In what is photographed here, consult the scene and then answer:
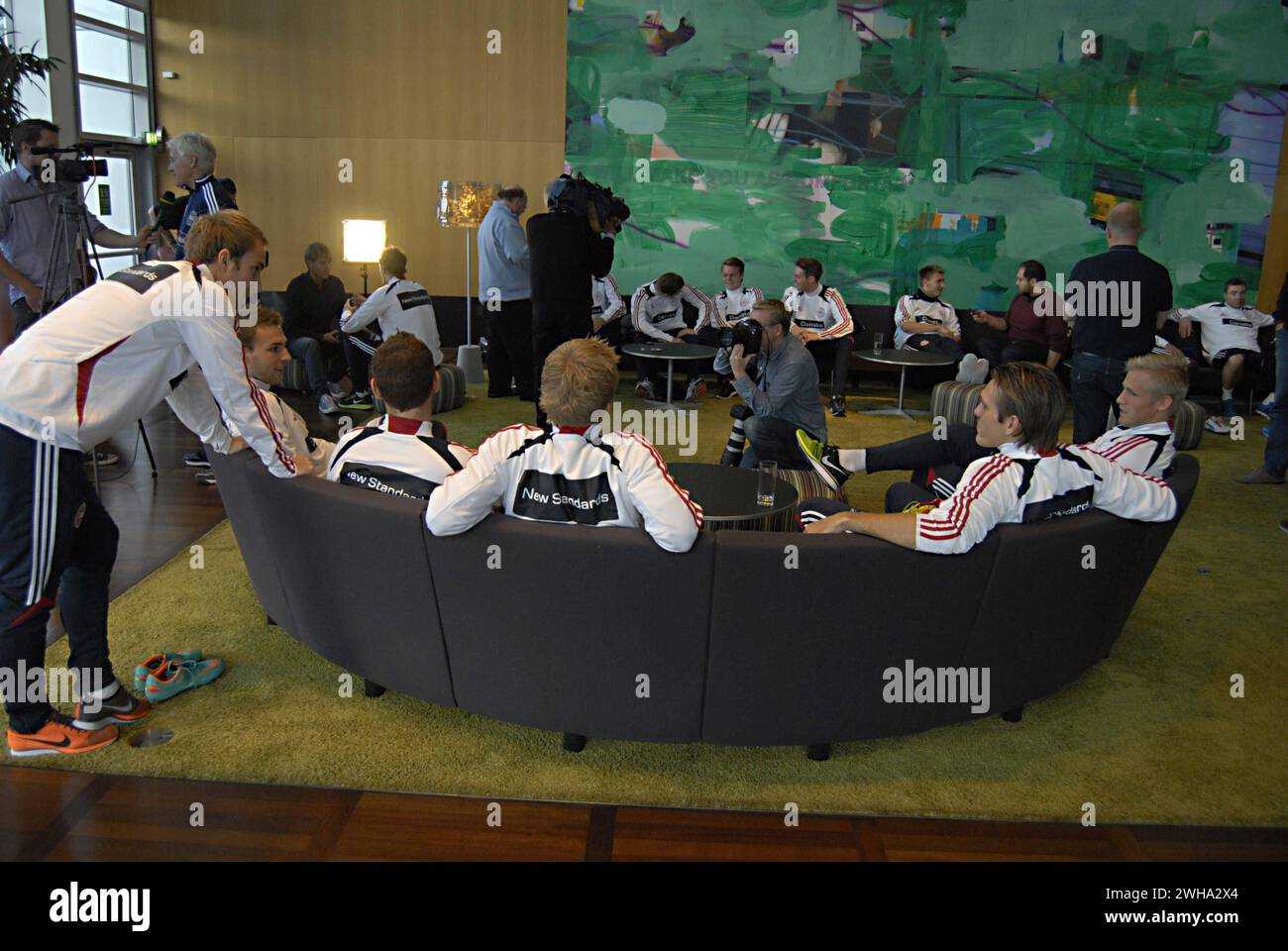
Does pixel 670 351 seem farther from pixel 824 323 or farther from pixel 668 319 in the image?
pixel 824 323

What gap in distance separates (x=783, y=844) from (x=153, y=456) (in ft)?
15.0

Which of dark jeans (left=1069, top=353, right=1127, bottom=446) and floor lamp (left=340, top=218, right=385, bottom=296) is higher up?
floor lamp (left=340, top=218, right=385, bottom=296)

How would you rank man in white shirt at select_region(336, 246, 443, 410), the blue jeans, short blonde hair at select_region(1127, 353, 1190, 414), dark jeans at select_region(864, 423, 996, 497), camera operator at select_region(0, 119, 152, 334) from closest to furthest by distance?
short blonde hair at select_region(1127, 353, 1190, 414) < dark jeans at select_region(864, 423, 996, 497) < camera operator at select_region(0, 119, 152, 334) < the blue jeans < man in white shirt at select_region(336, 246, 443, 410)

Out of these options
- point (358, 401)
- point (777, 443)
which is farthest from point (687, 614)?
point (358, 401)

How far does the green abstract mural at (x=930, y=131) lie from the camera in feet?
29.7

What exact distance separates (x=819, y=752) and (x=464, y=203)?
678 centimetres

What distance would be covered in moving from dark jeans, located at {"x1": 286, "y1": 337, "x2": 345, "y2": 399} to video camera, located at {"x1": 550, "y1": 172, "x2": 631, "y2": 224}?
224 centimetres

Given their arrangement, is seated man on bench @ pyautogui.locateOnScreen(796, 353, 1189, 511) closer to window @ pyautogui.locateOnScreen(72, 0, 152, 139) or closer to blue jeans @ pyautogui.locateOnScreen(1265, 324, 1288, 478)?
blue jeans @ pyautogui.locateOnScreen(1265, 324, 1288, 478)

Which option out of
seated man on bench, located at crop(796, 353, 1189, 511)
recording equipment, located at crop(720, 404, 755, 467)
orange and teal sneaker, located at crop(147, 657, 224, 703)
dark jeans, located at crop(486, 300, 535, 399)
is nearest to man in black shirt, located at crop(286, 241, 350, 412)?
dark jeans, located at crop(486, 300, 535, 399)

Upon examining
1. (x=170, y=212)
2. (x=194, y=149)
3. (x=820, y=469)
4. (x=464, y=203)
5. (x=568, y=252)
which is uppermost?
(x=194, y=149)

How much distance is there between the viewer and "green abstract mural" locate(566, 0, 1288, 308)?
9039mm

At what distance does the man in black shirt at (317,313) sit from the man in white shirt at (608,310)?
1980 millimetres

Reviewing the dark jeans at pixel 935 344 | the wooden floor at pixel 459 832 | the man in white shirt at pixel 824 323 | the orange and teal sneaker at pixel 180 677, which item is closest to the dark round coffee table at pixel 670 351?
the man in white shirt at pixel 824 323

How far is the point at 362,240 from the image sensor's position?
27.5 ft
